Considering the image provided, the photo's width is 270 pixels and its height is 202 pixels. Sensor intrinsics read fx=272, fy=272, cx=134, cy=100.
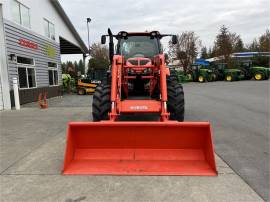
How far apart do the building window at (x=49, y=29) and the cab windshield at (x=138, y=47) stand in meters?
11.0

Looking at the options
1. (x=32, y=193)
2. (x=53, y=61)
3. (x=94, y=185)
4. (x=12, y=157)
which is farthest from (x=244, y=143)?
(x=53, y=61)

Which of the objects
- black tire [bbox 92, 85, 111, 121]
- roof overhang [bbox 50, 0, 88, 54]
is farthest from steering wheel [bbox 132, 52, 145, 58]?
roof overhang [bbox 50, 0, 88, 54]

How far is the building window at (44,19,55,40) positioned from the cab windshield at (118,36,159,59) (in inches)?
434

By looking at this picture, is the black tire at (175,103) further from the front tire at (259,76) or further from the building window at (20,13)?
the front tire at (259,76)

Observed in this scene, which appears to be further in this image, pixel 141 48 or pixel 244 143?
pixel 141 48

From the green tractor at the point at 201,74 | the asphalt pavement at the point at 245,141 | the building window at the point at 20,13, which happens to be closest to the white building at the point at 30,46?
the building window at the point at 20,13

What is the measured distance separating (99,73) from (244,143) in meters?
15.8

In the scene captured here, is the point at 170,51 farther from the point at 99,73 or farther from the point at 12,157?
the point at 12,157

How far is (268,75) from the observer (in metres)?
30.5

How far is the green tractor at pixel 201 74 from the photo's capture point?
3200 cm

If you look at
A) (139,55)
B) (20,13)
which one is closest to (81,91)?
(20,13)

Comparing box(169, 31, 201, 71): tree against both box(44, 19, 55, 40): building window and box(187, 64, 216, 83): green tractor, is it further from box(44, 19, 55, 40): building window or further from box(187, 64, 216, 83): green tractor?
box(44, 19, 55, 40): building window

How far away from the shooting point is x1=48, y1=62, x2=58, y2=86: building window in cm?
1753

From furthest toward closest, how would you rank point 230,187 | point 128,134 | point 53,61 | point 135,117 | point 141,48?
point 53,61
point 135,117
point 141,48
point 128,134
point 230,187
